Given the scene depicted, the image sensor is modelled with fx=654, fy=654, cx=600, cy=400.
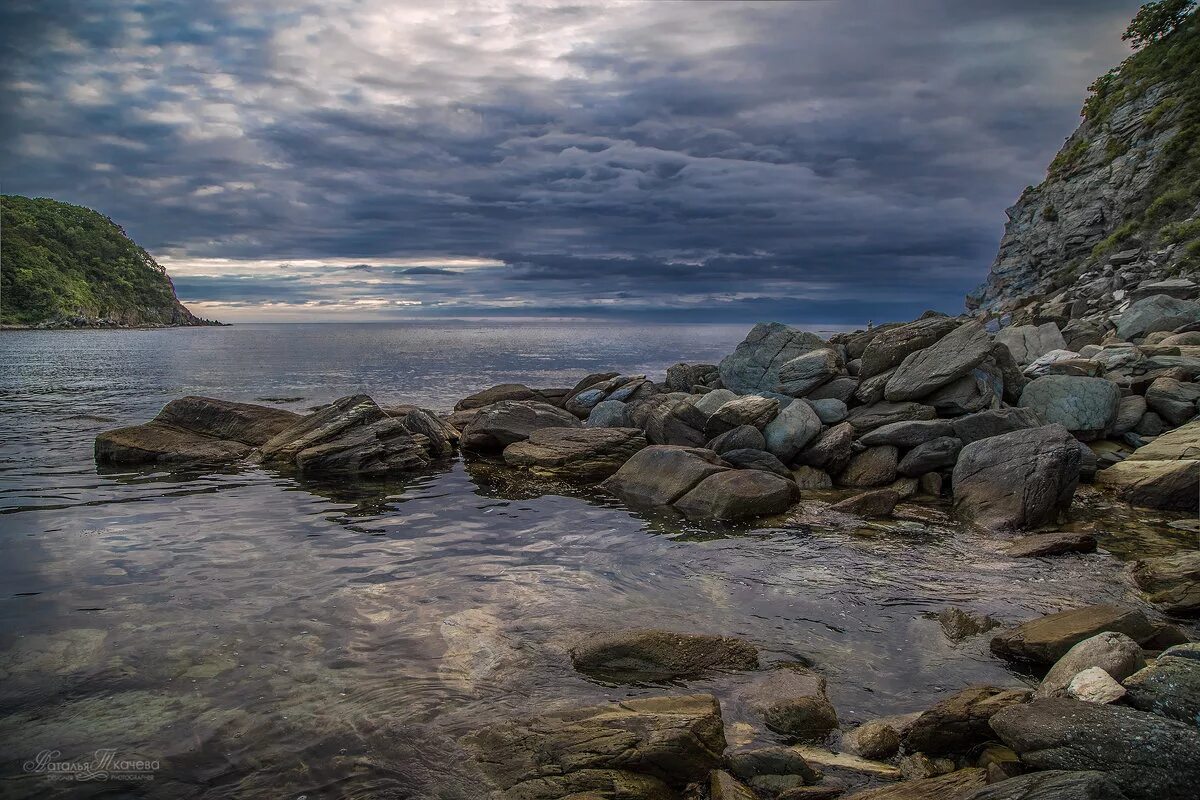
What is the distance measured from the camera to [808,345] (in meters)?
26.2

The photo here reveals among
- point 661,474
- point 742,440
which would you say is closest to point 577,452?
point 661,474

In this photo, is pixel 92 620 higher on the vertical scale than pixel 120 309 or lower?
lower

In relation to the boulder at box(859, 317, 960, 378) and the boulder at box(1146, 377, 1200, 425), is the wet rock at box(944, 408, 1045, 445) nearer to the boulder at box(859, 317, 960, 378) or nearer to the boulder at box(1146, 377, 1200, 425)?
the boulder at box(859, 317, 960, 378)

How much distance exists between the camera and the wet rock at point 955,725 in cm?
646

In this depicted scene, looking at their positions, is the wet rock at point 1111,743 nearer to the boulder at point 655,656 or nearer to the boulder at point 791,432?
the boulder at point 655,656

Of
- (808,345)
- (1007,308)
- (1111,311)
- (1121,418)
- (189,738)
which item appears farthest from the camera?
(1007,308)

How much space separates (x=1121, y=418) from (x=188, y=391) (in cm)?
5220

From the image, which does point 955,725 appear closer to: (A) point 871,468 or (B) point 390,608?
(B) point 390,608

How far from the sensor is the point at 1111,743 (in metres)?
5.32

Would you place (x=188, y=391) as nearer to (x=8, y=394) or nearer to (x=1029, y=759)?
(x=8, y=394)

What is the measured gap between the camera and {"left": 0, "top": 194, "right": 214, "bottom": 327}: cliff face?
517ft

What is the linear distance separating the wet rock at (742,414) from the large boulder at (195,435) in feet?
52.7

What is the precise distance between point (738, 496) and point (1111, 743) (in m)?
10.6

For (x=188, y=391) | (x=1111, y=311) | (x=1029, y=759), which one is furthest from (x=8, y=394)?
(x=1111, y=311)
